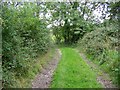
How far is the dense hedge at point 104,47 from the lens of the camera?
12.8 ft

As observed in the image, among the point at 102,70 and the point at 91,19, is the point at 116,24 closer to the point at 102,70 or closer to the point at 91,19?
the point at 91,19

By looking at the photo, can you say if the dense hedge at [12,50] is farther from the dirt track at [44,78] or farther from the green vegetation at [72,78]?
the green vegetation at [72,78]

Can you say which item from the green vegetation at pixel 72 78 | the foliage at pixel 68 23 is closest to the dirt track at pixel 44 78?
the green vegetation at pixel 72 78

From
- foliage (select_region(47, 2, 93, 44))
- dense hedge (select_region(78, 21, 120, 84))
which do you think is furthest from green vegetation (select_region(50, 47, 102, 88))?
foliage (select_region(47, 2, 93, 44))

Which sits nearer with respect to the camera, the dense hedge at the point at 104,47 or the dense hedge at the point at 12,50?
the dense hedge at the point at 12,50

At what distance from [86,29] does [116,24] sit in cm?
195

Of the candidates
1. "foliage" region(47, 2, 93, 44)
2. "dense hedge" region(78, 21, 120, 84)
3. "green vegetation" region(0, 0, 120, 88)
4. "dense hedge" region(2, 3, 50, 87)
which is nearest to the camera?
"dense hedge" region(2, 3, 50, 87)

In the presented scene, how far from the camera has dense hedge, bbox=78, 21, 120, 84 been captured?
3889 millimetres

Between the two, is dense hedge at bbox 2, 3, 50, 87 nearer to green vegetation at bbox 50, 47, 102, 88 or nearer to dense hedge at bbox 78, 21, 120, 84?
green vegetation at bbox 50, 47, 102, 88

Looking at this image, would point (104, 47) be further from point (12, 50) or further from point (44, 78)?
point (12, 50)

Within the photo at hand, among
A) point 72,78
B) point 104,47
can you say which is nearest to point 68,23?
point 104,47

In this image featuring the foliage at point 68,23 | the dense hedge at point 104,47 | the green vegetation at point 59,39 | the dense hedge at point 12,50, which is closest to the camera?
the dense hedge at point 12,50

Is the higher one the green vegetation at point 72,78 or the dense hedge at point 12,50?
the dense hedge at point 12,50

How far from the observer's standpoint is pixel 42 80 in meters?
2.90
